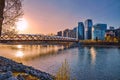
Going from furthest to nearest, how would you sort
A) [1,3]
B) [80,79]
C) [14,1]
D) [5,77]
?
[80,79], [14,1], [1,3], [5,77]

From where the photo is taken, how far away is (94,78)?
120ft

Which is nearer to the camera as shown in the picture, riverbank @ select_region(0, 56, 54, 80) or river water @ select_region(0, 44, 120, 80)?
riverbank @ select_region(0, 56, 54, 80)

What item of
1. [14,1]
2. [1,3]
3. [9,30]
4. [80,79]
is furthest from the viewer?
[80,79]

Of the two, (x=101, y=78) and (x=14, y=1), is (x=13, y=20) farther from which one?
(x=101, y=78)

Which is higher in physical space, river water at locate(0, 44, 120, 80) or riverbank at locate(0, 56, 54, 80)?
riverbank at locate(0, 56, 54, 80)

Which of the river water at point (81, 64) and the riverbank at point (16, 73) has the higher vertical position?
the riverbank at point (16, 73)

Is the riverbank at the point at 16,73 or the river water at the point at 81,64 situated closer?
the riverbank at the point at 16,73

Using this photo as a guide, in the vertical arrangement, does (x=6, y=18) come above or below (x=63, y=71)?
above

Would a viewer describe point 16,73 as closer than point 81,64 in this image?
Yes

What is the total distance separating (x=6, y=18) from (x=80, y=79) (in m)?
16.1

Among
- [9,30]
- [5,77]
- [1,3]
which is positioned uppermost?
[1,3]

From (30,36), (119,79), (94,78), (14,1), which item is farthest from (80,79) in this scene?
(30,36)

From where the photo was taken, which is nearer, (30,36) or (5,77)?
(5,77)

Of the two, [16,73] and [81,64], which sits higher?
[16,73]
